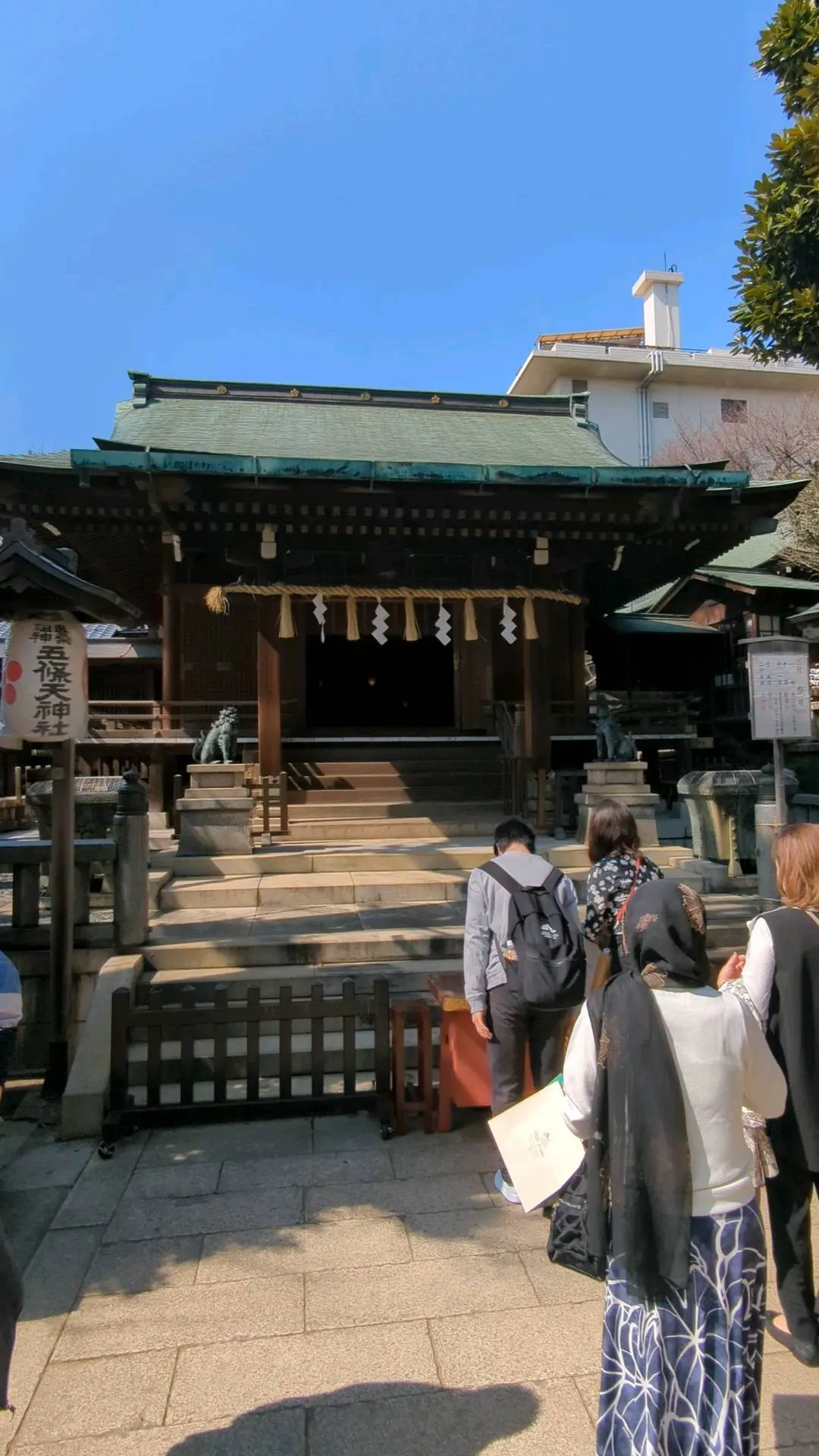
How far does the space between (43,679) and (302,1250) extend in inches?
150

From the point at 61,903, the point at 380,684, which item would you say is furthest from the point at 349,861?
the point at 380,684

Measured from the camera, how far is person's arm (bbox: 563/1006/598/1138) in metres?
2.01

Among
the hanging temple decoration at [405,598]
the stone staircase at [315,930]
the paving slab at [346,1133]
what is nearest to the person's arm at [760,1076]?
the paving slab at [346,1133]

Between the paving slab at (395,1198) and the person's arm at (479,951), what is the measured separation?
3.01 ft

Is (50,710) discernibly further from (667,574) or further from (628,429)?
(628,429)

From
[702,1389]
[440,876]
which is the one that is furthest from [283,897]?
[702,1389]

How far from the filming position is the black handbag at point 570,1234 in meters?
2.80

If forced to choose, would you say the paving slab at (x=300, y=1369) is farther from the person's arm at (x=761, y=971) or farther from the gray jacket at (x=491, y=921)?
the person's arm at (x=761, y=971)

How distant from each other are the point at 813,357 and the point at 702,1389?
791 cm

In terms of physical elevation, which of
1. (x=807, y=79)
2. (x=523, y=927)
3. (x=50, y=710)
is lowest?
(x=523, y=927)

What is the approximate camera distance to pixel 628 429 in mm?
39094

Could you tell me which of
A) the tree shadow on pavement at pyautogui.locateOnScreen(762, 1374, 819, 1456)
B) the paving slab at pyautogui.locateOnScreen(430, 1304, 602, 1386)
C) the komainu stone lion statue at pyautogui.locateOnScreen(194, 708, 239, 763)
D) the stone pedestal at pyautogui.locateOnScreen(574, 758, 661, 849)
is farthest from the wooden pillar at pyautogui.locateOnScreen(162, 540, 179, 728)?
the tree shadow on pavement at pyautogui.locateOnScreen(762, 1374, 819, 1456)

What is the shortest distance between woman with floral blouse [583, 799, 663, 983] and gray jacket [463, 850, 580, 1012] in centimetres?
11

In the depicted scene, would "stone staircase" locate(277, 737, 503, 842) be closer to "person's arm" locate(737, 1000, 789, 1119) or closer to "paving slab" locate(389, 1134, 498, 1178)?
"paving slab" locate(389, 1134, 498, 1178)
